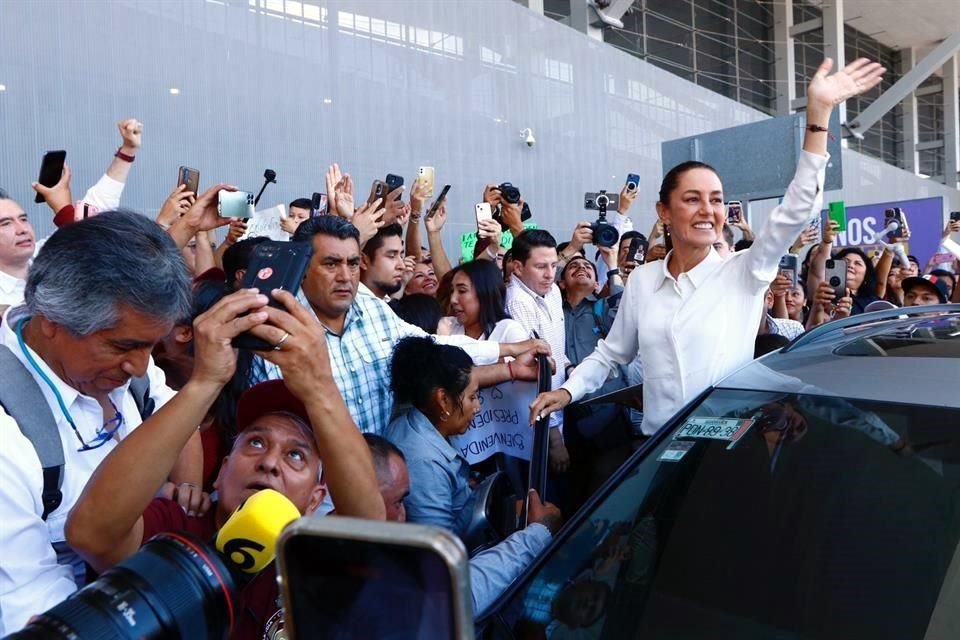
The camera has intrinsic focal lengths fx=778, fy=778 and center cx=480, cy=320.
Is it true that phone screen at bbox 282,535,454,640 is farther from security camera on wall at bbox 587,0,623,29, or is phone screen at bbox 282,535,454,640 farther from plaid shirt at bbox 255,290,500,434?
security camera on wall at bbox 587,0,623,29

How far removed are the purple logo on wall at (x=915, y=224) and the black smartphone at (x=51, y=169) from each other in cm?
942

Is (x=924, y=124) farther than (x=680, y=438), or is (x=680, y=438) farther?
(x=924, y=124)

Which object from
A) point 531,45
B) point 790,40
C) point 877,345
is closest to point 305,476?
point 877,345

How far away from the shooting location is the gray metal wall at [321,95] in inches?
181

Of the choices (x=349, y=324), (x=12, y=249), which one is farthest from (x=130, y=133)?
(x=349, y=324)

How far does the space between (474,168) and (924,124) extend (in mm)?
22227

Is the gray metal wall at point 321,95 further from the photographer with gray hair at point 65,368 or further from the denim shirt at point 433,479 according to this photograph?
the photographer with gray hair at point 65,368

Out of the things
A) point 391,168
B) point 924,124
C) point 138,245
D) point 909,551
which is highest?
point 924,124

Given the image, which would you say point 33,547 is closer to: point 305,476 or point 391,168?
point 305,476

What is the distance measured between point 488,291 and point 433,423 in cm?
108

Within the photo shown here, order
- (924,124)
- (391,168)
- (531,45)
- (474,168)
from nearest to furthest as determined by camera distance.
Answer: (391,168), (474,168), (531,45), (924,124)

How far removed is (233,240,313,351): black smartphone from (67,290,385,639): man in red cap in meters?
0.02

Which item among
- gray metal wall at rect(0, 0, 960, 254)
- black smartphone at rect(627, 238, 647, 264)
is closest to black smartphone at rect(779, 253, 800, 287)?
black smartphone at rect(627, 238, 647, 264)

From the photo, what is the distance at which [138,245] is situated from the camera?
1309mm
